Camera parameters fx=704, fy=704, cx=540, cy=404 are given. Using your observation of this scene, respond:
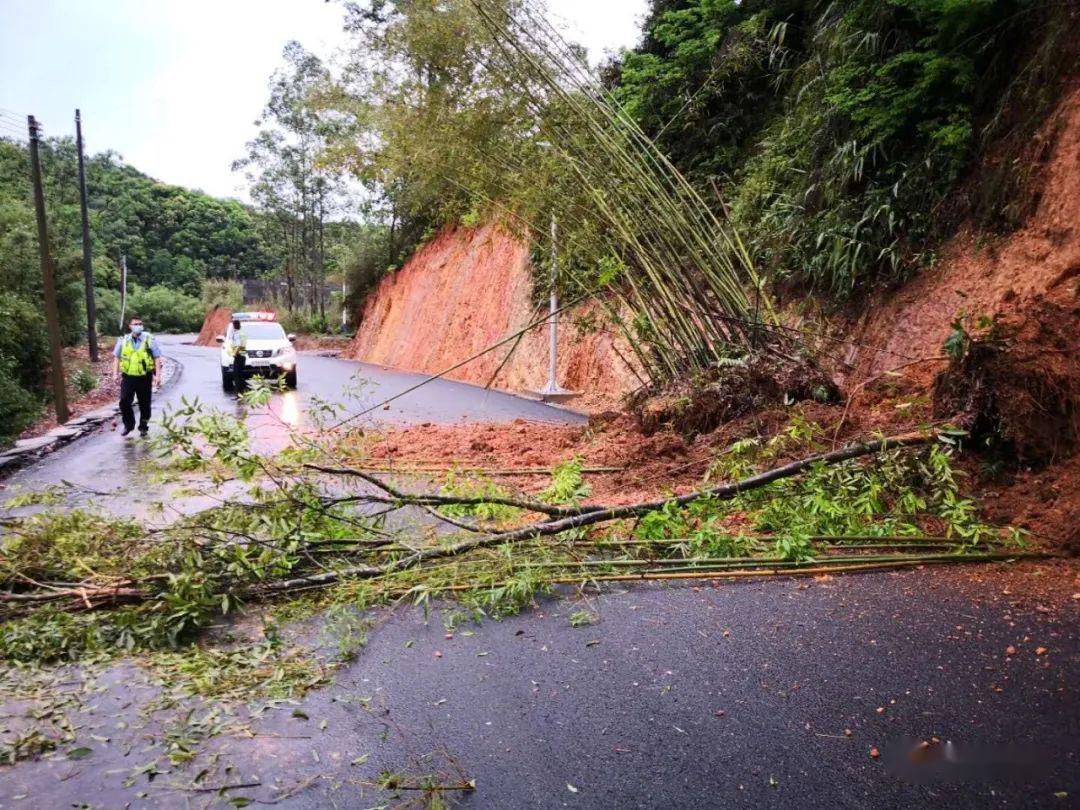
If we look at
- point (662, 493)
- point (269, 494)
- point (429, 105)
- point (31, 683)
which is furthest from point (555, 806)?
point (429, 105)

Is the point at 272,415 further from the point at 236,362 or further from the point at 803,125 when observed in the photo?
the point at 236,362

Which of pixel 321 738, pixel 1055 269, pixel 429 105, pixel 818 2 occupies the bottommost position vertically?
pixel 321 738

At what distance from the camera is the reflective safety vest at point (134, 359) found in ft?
29.8

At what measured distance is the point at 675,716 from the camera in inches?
98.6

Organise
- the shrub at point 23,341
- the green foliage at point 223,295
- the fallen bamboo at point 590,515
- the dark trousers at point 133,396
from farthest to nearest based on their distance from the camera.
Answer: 1. the green foliage at point 223,295
2. the shrub at point 23,341
3. the dark trousers at point 133,396
4. the fallen bamboo at point 590,515

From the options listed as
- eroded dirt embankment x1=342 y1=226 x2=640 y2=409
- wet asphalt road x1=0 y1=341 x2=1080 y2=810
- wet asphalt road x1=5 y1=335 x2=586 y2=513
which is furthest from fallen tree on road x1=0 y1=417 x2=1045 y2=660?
eroded dirt embankment x1=342 y1=226 x2=640 y2=409

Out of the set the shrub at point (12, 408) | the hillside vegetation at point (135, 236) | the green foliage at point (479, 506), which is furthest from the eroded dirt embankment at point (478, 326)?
the hillside vegetation at point (135, 236)

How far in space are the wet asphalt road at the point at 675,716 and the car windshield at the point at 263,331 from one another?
47.5ft

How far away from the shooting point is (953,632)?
2.95m

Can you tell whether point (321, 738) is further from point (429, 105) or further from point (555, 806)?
point (429, 105)

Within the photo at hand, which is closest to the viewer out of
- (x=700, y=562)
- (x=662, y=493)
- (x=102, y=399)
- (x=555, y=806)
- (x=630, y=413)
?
(x=555, y=806)

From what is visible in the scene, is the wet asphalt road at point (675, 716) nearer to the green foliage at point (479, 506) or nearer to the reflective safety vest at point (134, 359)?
the green foliage at point (479, 506)

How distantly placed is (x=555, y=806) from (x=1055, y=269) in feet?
17.8

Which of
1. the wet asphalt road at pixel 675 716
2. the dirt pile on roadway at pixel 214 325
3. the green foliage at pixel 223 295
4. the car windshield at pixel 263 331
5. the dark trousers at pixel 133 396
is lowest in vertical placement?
the wet asphalt road at pixel 675 716
